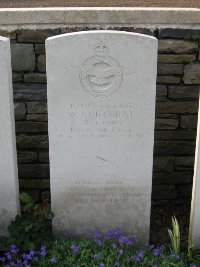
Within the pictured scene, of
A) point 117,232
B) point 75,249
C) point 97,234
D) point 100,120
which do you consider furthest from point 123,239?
point 100,120

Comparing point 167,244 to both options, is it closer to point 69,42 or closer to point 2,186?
point 2,186

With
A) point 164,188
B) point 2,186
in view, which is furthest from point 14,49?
point 164,188

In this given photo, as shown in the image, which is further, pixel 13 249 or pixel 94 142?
pixel 94 142

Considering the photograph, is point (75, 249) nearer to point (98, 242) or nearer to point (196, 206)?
point (98, 242)

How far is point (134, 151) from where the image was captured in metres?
3.12

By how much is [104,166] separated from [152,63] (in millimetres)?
797

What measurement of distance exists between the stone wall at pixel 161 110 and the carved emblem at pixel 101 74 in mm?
735

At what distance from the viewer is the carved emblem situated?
2.90m

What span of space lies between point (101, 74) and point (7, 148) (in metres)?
0.82

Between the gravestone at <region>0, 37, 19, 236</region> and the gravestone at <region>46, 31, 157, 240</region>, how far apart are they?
0.86 feet

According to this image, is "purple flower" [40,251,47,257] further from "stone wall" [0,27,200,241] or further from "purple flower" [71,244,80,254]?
"stone wall" [0,27,200,241]

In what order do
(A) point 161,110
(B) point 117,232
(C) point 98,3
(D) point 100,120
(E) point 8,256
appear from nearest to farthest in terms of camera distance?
(E) point 8,256 < (D) point 100,120 < (B) point 117,232 < (A) point 161,110 < (C) point 98,3

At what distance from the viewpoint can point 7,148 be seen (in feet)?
10.1

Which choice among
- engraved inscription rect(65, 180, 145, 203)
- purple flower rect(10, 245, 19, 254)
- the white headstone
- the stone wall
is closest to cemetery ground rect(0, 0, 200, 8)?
the stone wall
